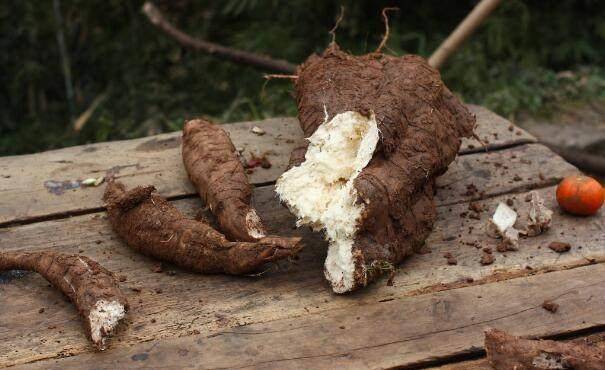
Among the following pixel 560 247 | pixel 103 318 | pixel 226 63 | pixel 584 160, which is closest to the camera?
pixel 103 318

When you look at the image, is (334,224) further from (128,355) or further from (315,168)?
A: (128,355)

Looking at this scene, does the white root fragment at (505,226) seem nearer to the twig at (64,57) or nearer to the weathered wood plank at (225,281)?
the weathered wood plank at (225,281)

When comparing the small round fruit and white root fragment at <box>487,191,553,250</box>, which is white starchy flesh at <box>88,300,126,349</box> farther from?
the small round fruit

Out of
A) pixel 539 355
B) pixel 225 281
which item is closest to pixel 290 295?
pixel 225 281

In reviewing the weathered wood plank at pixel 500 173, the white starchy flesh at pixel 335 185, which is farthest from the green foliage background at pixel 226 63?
the white starchy flesh at pixel 335 185

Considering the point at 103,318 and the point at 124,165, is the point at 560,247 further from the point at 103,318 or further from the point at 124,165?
the point at 124,165

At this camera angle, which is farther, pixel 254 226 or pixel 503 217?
pixel 503 217

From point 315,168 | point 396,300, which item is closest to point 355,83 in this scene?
point 315,168

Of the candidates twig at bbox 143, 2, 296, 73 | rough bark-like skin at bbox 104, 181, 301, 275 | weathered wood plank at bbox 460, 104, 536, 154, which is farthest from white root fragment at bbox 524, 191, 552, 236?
twig at bbox 143, 2, 296, 73
